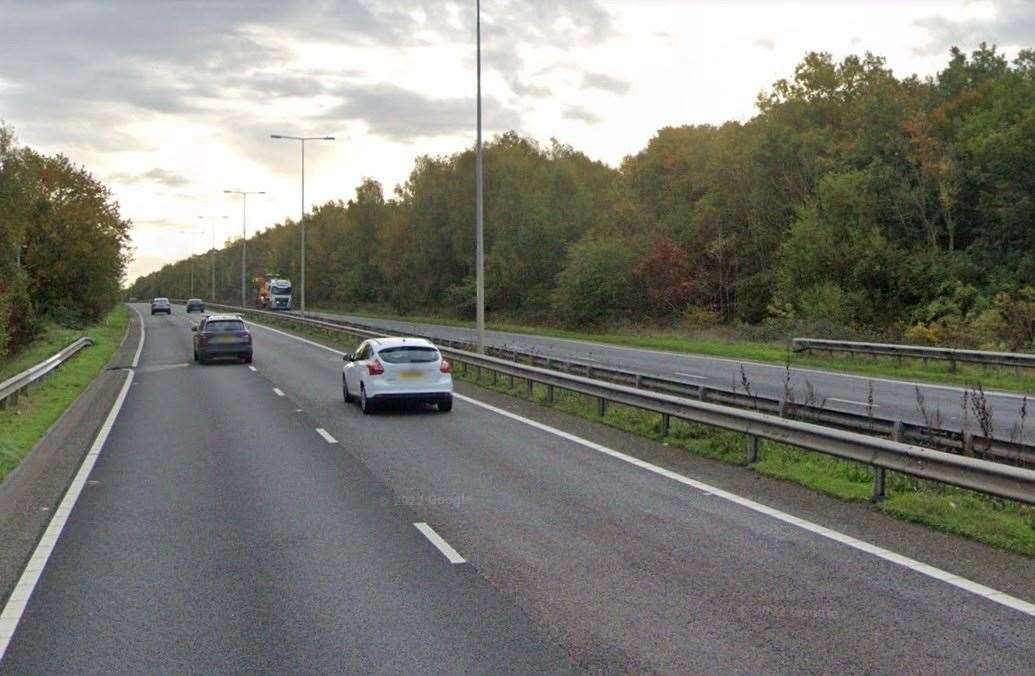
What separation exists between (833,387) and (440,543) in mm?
16990

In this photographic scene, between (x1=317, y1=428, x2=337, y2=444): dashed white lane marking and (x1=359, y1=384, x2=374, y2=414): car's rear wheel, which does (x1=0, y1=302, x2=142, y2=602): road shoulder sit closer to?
(x1=317, y1=428, x2=337, y2=444): dashed white lane marking

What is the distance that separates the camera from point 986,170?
4253 centimetres

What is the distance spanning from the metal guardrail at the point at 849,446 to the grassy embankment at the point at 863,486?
0.31 metres

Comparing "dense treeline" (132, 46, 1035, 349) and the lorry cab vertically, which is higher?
"dense treeline" (132, 46, 1035, 349)

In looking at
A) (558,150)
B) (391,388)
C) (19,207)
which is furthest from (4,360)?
(558,150)

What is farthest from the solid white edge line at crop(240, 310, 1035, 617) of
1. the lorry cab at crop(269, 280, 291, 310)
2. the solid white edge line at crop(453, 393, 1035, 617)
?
the lorry cab at crop(269, 280, 291, 310)

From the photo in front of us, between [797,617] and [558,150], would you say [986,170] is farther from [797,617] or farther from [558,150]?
[558,150]

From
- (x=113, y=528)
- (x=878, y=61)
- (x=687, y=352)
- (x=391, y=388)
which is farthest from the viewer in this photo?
(x=878, y=61)

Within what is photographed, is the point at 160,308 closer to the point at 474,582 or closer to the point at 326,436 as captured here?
the point at 326,436

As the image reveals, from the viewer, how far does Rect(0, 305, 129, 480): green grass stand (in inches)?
565

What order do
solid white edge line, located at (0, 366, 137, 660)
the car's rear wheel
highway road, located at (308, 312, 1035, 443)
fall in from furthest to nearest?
the car's rear wheel < highway road, located at (308, 312, 1035, 443) < solid white edge line, located at (0, 366, 137, 660)

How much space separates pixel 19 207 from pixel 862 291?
34.0 metres

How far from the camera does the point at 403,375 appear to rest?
18.5m

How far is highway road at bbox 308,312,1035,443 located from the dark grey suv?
1070 centimetres
